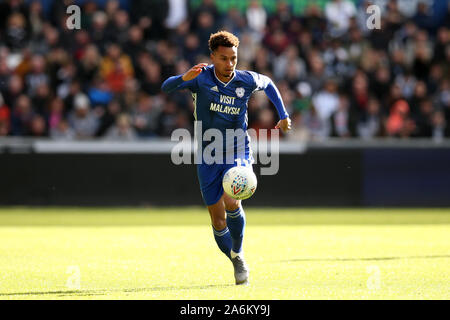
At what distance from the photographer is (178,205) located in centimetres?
1688

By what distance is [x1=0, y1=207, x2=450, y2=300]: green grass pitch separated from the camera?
23.9ft

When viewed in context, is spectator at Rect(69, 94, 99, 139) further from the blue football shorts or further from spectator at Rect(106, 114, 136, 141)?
the blue football shorts

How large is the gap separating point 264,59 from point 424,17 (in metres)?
4.95

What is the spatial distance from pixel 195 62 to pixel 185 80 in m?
10.3

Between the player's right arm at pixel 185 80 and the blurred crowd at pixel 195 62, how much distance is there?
8.90 metres

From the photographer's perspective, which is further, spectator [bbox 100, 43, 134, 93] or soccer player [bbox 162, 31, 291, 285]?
spectator [bbox 100, 43, 134, 93]

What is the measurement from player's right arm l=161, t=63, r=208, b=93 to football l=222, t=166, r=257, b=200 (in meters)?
0.89

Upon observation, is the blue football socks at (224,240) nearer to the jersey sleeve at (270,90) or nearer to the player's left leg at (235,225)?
the player's left leg at (235,225)

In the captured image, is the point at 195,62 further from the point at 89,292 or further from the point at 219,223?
the point at 89,292

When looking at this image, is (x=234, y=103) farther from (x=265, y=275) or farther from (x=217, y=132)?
(x=265, y=275)
